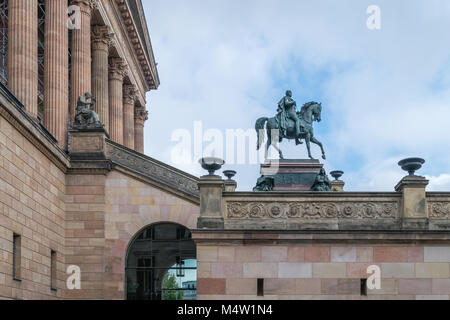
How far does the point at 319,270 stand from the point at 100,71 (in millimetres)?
25436

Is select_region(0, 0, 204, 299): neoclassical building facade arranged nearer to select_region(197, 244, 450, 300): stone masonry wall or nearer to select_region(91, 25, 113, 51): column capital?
select_region(91, 25, 113, 51): column capital

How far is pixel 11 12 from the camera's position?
96.6 ft

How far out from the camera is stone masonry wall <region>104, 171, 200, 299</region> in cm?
3178

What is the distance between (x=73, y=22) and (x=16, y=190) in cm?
1533

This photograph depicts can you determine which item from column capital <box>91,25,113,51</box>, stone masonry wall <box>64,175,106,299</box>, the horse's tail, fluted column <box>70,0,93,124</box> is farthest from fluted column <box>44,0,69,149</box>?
the horse's tail

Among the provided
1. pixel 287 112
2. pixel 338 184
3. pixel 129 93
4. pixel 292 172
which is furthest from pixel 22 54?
pixel 129 93

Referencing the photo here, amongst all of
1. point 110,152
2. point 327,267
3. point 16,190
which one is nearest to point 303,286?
point 327,267

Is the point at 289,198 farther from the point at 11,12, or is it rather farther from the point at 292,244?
the point at 11,12

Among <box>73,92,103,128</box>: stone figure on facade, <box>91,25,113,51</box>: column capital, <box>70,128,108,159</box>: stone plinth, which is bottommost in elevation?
<box>70,128,108,159</box>: stone plinth

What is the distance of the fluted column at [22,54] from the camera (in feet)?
95.0

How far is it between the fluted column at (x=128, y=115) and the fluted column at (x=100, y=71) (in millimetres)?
11511

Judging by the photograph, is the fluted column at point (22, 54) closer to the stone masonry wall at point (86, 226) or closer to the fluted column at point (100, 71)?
the stone masonry wall at point (86, 226)

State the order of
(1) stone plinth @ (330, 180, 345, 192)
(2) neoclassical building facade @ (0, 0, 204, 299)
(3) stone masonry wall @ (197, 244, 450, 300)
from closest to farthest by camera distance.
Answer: (3) stone masonry wall @ (197, 244, 450, 300) → (2) neoclassical building facade @ (0, 0, 204, 299) → (1) stone plinth @ (330, 180, 345, 192)

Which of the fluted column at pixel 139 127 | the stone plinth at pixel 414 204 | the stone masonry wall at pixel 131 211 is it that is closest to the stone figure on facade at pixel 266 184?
the stone masonry wall at pixel 131 211
